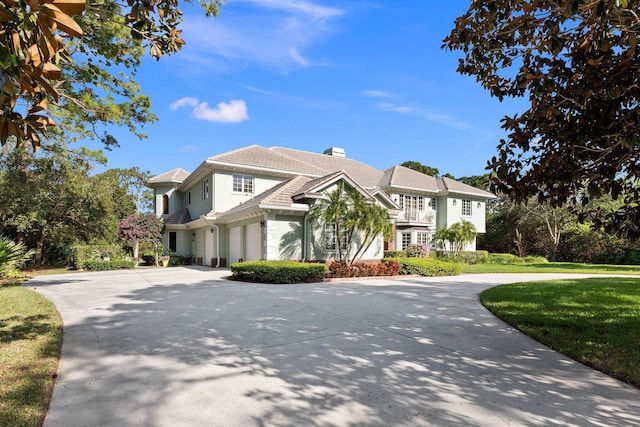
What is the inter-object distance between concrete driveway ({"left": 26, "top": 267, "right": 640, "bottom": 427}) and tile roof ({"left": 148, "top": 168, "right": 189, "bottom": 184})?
22874 mm

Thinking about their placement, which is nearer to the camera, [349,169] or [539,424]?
[539,424]

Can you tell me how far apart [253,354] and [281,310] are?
3.26 metres

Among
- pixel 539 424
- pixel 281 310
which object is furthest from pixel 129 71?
pixel 539 424

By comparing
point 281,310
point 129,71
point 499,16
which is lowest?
point 281,310

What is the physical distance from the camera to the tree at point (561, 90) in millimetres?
4395

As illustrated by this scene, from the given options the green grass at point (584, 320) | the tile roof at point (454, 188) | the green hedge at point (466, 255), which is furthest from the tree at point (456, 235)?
the green grass at point (584, 320)

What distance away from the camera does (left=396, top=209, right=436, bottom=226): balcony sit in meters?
30.4

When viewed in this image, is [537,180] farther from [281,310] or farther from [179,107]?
[179,107]

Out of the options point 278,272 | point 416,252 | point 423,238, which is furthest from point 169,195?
point 423,238

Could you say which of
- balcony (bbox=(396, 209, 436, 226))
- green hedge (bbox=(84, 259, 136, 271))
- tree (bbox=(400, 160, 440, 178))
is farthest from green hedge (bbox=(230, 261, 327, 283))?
tree (bbox=(400, 160, 440, 178))

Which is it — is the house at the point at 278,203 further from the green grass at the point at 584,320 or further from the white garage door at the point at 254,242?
the green grass at the point at 584,320

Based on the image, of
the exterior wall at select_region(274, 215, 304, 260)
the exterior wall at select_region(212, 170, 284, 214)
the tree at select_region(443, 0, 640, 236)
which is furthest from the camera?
the exterior wall at select_region(212, 170, 284, 214)

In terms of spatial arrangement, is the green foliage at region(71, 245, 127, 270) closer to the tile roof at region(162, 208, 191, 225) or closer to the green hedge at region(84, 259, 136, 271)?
the green hedge at region(84, 259, 136, 271)

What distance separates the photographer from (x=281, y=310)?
861 centimetres
